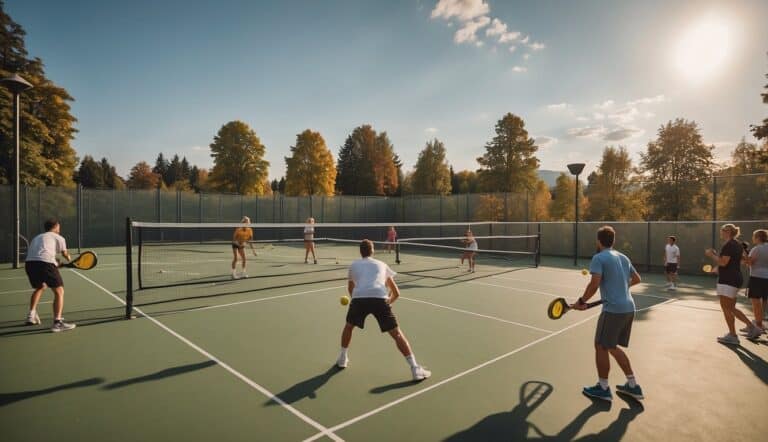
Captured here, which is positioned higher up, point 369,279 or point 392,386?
point 369,279

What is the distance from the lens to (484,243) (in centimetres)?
2566

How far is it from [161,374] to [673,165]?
1356 inches

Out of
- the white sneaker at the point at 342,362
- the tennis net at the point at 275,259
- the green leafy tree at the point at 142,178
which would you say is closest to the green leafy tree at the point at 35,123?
the tennis net at the point at 275,259

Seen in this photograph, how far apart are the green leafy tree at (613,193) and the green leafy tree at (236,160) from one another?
3335 cm

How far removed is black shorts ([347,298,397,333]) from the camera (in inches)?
202

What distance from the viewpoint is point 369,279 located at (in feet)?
17.3

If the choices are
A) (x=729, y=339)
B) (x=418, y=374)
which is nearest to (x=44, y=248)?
(x=418, y=374)

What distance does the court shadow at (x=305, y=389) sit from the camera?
4.59m

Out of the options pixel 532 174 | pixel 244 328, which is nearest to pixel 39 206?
pixel 244 328

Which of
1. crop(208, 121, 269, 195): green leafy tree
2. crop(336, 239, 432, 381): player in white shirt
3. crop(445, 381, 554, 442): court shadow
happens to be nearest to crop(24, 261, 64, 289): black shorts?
crop(336, 239, 432, 381): player in white shirt

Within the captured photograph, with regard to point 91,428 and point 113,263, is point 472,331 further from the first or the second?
point 113,263

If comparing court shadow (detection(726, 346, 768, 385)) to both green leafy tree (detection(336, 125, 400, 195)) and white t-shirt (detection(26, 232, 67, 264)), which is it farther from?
green leafy tree (detection(336, 125, 400, 195))

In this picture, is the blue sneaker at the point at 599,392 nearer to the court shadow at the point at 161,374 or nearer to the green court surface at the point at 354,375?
the green court surface at the point at 354,375

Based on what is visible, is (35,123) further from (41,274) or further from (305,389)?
(305,389)
